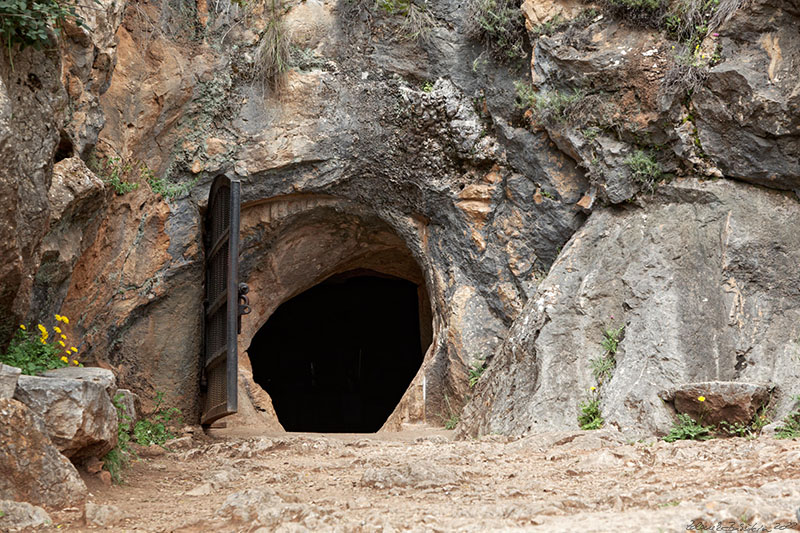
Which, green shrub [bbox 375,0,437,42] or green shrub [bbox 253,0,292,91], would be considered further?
green shrub [bbox 375,0,437,42]

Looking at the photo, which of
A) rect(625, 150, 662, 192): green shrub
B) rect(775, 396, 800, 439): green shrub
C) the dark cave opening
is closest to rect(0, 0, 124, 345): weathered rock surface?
rect(775, 396, 800, 439): green shrub

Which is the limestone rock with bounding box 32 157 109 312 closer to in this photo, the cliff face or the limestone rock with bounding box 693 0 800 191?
the cliff face

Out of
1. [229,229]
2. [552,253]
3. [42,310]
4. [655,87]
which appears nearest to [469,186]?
[552,253]

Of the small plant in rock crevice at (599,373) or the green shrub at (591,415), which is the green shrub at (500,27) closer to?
the small plant in rock crevice at (599,373)

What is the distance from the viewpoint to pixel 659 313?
17.4 ft

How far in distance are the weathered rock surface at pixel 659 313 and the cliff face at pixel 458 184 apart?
18mm

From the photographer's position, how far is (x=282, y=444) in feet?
18.1

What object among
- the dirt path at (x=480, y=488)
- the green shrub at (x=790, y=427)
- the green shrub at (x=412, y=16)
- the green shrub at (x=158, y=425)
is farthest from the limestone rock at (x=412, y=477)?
the green shrub at (x=412, y=16)

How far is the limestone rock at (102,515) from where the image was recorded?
2887 millimetres

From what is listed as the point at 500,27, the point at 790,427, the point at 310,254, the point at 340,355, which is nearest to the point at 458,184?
the point at 500,27

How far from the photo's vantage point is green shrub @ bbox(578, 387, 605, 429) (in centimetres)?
490

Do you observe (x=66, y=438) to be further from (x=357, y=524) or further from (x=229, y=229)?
(x=229, y=229)

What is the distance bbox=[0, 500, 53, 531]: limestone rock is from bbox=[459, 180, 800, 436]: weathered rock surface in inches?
124

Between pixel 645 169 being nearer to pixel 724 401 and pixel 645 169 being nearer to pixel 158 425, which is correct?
pixel 724 401
